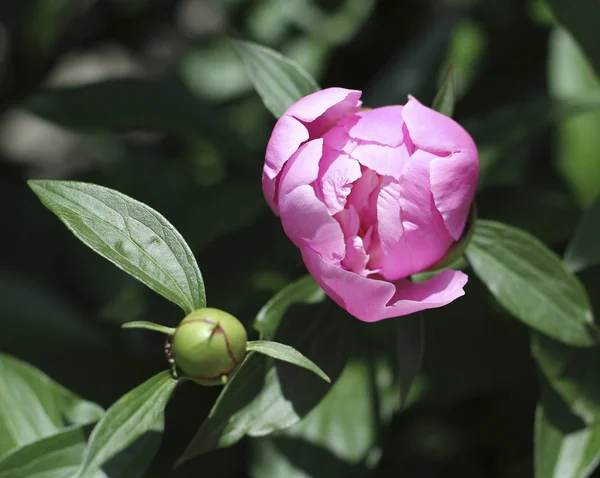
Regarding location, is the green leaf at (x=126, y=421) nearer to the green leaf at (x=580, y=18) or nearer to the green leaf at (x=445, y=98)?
the green leaf at (x=445, y=98)

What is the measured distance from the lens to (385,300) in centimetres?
80

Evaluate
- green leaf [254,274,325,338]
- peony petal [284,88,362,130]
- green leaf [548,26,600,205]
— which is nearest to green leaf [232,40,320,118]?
peony petal [284,88,362,130]

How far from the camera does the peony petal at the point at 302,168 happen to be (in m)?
0.83

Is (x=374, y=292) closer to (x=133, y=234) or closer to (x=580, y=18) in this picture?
(x=133, y=234)

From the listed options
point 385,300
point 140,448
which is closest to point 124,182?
point 140,448

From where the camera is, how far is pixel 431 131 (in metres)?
0.85

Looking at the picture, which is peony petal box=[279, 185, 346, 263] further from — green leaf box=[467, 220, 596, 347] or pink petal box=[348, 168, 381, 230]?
green leaf box=[467, 220, 596, 347]

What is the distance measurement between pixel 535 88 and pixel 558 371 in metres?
0.80

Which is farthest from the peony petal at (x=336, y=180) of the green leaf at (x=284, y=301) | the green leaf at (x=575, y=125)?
the green leaf at (x=575, y=125)

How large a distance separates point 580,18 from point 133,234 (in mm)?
720

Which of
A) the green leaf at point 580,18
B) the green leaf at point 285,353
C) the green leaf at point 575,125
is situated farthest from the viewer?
the green leaf at point 575,125

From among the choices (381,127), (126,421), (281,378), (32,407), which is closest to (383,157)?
(381,127)

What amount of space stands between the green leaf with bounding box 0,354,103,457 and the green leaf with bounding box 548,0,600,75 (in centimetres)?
81

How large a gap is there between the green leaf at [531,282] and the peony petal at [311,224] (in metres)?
0.24
